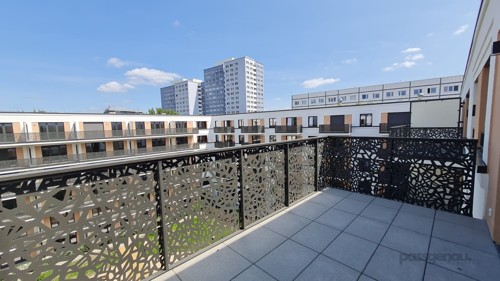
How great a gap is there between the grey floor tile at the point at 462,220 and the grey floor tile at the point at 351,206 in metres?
0.96

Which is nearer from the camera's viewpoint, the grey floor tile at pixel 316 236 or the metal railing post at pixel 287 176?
the grey floor tile at pixel 316 236

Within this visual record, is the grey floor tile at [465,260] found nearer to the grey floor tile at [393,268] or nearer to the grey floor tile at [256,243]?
the grey floor tile at [393,268]

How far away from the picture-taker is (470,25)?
15.0 ft

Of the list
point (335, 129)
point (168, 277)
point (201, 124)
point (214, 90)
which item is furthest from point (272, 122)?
point (214, 90)

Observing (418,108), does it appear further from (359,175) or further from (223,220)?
(223,220)

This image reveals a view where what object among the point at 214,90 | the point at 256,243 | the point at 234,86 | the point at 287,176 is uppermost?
the point at 234,86

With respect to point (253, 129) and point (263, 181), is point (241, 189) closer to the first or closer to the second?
point (263, 181)

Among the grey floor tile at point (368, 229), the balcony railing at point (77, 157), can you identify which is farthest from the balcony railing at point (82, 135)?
the grey floor tile at point (368, 229)

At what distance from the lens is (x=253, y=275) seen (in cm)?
183

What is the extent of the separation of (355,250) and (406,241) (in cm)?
68

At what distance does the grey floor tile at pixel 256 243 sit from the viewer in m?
2.16

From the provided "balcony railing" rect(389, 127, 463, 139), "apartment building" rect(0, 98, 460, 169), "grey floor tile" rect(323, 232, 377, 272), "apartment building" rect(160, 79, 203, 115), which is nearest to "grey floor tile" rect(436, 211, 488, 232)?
"grey floor tile" rect(323, 232, 377, 272)

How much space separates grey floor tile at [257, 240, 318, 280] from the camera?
6.10ft

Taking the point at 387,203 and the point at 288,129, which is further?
the point at 288,129
